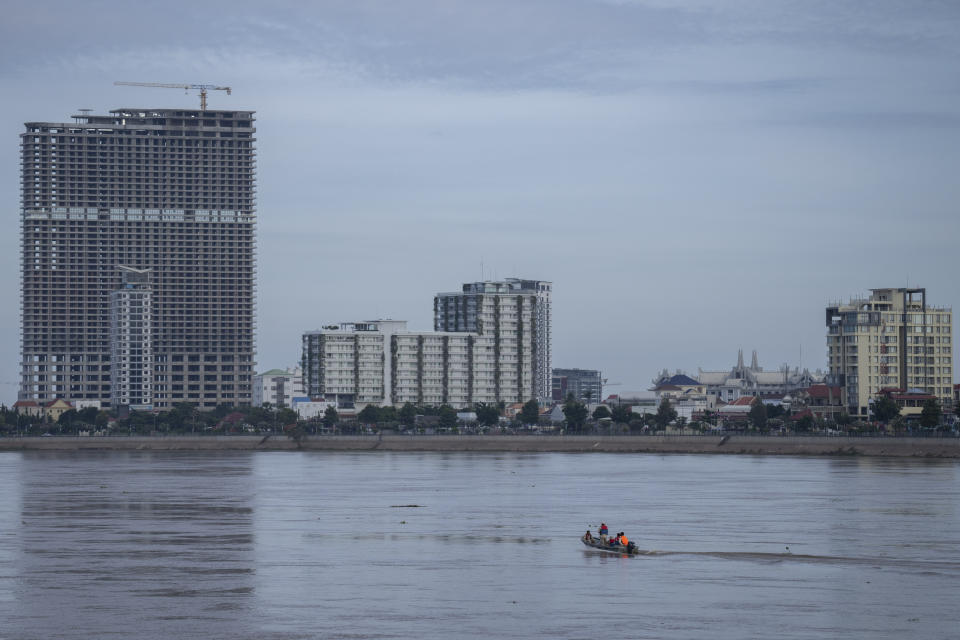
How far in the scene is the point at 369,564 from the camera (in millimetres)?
77750

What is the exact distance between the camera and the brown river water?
197ft

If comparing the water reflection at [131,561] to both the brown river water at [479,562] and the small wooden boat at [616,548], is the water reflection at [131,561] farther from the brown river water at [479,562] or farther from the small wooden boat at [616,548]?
the small wooden boat at [616,548]

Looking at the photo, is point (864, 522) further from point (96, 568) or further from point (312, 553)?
point (96, 568)

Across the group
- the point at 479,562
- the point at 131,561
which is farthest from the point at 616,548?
the point at 131,561

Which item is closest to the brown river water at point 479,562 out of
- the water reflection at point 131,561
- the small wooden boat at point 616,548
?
the water reflection at point 131,561

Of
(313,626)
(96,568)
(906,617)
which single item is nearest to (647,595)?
(906,617)

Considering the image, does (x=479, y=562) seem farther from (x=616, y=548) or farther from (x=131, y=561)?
(x=131, y=561)

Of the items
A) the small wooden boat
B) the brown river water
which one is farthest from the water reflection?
the small wooden boat

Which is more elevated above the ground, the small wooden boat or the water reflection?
the small wooden boat

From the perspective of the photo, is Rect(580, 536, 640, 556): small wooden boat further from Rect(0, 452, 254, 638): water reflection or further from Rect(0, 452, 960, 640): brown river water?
Rect(0, 452, 254, 638): water reflection

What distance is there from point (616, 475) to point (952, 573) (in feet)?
303

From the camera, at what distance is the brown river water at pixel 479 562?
197 feet

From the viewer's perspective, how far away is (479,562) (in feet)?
259

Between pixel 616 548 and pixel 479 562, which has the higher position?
pixel 616 548
